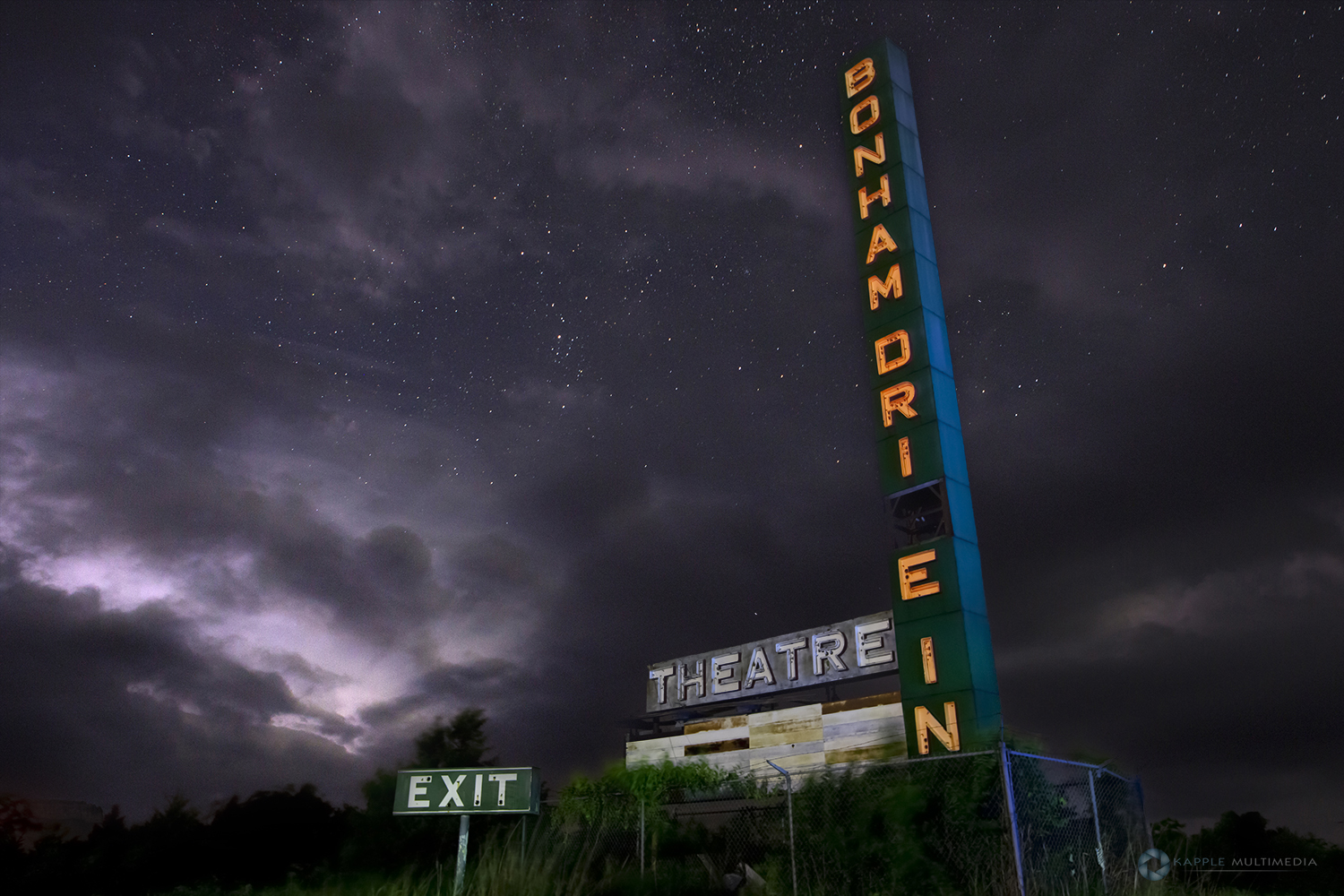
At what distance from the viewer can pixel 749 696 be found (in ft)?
111

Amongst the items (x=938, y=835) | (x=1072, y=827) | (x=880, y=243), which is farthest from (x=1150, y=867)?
(x=880, y=243)

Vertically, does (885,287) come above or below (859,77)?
below

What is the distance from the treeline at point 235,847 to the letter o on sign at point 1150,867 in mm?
11791

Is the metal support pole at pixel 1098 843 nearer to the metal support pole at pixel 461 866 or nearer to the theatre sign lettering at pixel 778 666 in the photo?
the metal support pole at pixel 461 866

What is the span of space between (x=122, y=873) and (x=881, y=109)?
1109 inches

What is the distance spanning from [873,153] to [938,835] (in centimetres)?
2087

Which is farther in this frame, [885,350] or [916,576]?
[885,350]

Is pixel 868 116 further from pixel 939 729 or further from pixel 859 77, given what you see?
pixel 939 729

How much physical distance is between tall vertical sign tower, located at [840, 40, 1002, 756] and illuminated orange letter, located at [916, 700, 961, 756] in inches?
1.1

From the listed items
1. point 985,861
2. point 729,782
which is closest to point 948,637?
point 729,782

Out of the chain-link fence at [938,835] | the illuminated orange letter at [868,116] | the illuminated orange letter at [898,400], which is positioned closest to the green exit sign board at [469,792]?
the chain-link fence at [938,835]

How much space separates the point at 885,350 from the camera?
24.7 m

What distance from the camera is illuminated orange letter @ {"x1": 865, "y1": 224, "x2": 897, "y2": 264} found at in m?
25.6

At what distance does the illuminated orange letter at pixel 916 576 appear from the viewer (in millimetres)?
21922
